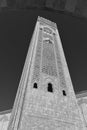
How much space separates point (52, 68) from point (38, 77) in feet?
3.88

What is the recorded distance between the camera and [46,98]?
5.32 meters

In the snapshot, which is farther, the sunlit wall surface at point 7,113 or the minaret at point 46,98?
the sunlit wall surface at point 7,113

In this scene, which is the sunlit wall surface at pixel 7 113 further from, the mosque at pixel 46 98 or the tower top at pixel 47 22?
the tower top at pixel 47 22

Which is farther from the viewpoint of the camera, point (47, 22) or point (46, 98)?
point (47, 22)

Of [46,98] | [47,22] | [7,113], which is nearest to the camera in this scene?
[46,98]

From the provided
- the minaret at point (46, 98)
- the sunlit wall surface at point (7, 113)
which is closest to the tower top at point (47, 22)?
the minaret at point (46, 98)

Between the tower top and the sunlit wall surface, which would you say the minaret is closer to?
the sunlit wall surface

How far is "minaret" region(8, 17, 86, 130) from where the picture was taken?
A: 14.6 ft

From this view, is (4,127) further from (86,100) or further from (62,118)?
(62,118)

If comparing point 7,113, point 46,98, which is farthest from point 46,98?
point 7,113

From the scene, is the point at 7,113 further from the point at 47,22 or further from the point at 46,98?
the point at 47,22

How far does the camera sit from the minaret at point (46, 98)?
445 centimetres

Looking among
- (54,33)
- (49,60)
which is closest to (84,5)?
(49,60)

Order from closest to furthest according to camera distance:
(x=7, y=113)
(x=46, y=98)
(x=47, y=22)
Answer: (x=46, y=98) < (x=7, y=113) < (x=47, y=22)
